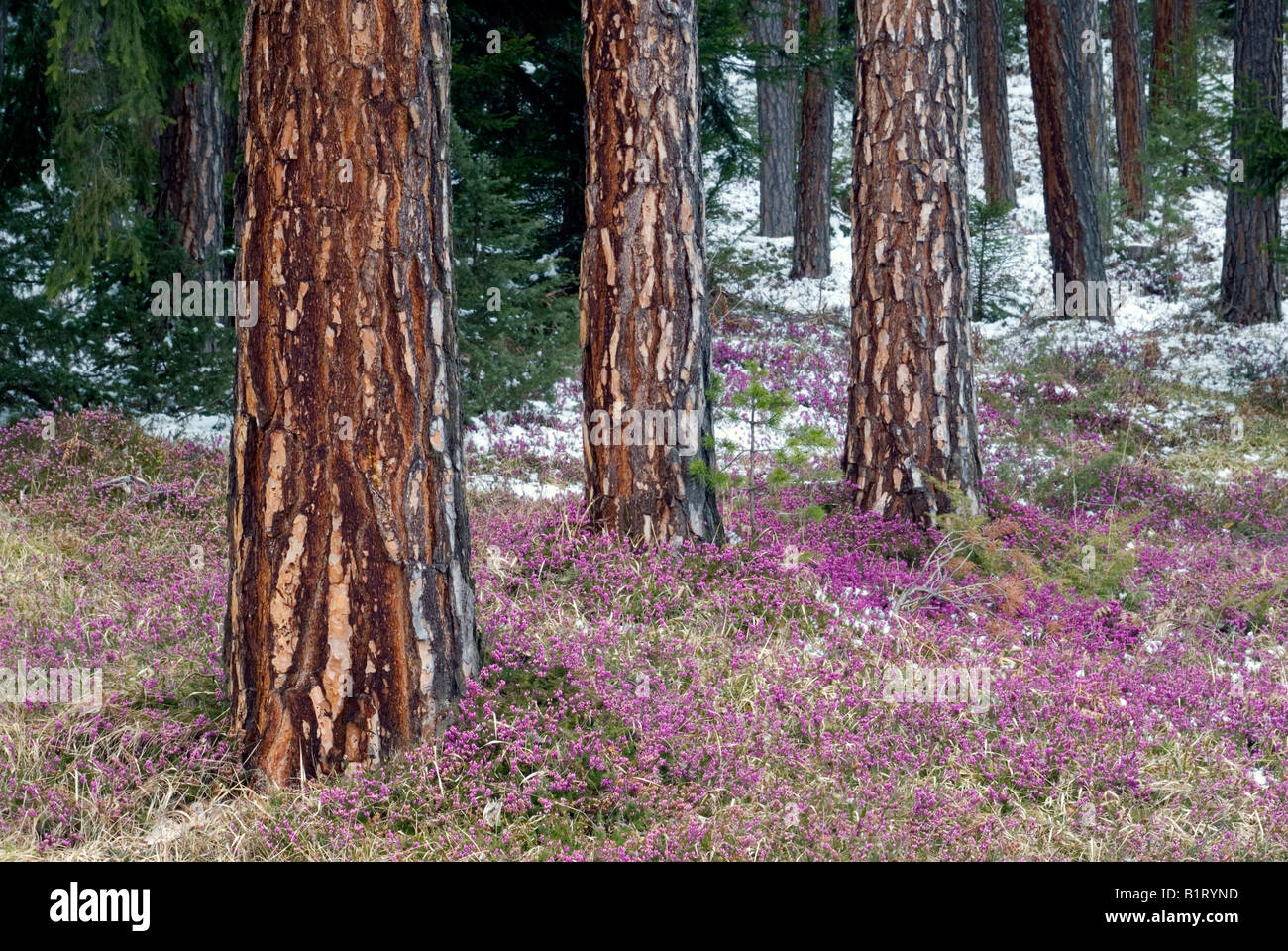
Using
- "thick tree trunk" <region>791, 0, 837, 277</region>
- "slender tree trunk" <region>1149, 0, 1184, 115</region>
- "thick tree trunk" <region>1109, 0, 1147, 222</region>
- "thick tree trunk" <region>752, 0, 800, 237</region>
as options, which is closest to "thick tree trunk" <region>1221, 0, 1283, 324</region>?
"thick tree trunk" <region>791, 0, 837, 277</region>

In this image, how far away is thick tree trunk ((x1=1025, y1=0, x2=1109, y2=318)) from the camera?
48.2ft

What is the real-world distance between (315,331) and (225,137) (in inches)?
383

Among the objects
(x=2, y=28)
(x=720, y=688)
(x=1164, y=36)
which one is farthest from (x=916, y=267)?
(x=1164, y=36)

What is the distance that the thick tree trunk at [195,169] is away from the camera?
10094 millimetres

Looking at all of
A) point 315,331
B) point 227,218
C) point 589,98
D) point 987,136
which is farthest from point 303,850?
point 987,136

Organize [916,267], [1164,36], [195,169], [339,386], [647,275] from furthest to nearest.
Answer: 1. [1164,36]
2. [195,169]
3. [916,267]
4. [647,275]
5. [339,386]

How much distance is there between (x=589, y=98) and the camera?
6.41 m

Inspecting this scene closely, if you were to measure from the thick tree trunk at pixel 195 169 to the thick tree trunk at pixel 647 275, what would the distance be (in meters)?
5.19

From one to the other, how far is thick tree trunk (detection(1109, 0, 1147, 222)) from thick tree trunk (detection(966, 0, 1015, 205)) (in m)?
2.46

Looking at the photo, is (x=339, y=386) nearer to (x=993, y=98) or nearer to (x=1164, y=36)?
(x=993, y=98)

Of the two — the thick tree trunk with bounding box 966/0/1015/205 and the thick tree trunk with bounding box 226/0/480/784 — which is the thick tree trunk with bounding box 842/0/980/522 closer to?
the thick tree trunk with bounding box 226/0/480/784

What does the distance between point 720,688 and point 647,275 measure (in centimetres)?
246

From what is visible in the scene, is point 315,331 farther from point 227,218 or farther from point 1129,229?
point 1129,229

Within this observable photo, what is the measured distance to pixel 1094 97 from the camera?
2239 cm
